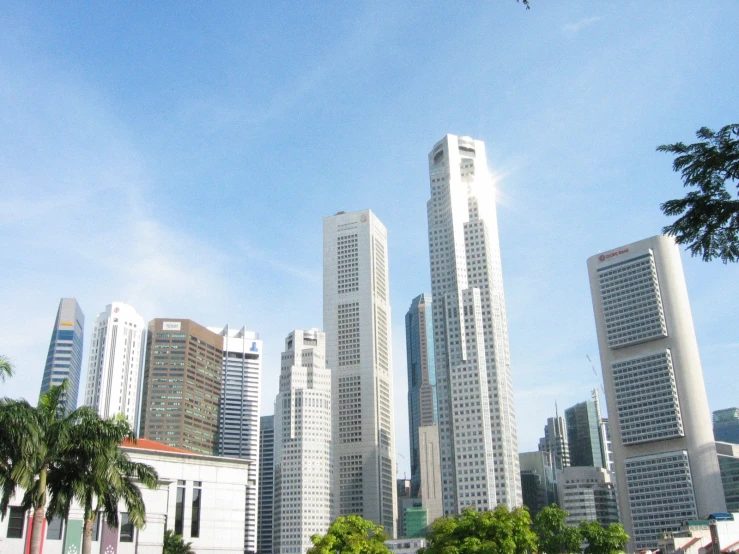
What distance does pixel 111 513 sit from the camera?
37.9m

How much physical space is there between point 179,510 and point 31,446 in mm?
34062

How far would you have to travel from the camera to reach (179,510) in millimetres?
64500

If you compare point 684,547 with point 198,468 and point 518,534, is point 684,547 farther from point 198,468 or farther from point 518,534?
point 198,468

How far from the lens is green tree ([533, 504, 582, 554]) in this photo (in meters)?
84.6

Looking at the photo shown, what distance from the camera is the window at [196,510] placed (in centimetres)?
6538

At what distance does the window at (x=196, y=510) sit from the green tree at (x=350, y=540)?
10.6 m

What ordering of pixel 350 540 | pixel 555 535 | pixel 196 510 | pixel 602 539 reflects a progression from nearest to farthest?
pixel 196 510 → pixel 350 540 → pixel 602 539 → pixel 555 535

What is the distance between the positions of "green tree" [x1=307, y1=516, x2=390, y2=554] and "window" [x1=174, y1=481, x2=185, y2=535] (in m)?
12.2

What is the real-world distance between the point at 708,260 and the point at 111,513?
100 ft

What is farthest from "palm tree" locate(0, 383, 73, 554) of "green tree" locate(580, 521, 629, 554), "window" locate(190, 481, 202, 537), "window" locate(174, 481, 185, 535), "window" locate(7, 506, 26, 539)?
"green tree" locate(580, 521, 629, 554)

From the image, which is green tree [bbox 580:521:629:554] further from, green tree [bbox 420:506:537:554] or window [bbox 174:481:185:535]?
window [bbox 174:481:185:535]

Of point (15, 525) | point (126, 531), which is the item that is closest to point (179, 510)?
point (126, 531)

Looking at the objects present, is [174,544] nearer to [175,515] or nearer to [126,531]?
[126,531]

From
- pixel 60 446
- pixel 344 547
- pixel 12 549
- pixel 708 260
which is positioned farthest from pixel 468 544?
pixel 708 260
